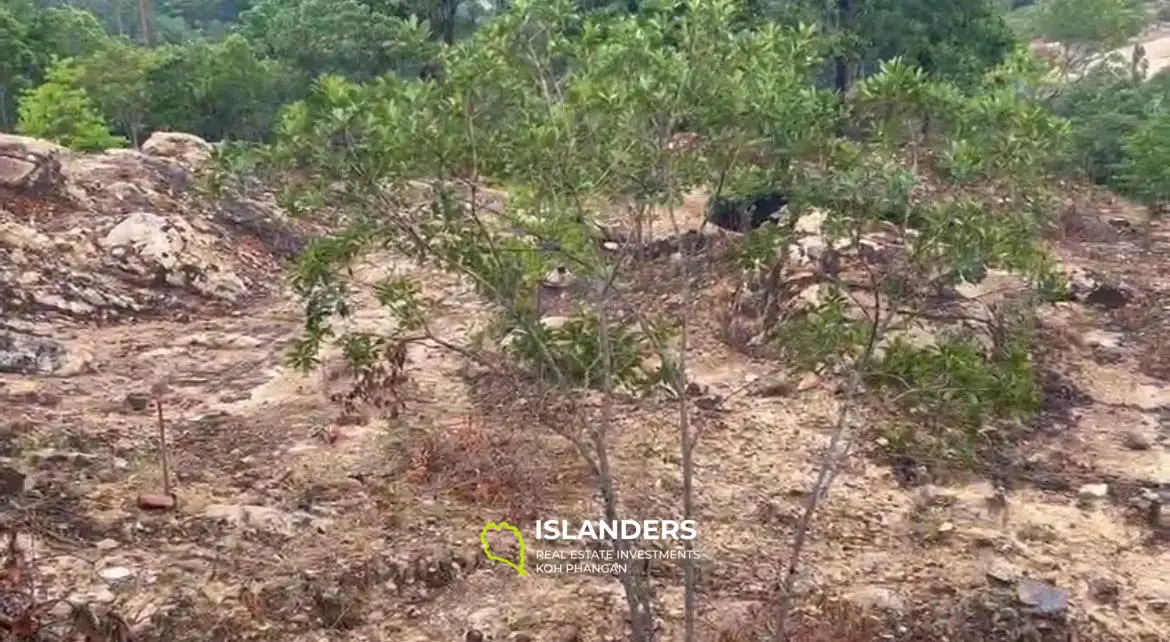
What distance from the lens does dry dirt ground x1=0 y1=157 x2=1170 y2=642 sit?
7203mm

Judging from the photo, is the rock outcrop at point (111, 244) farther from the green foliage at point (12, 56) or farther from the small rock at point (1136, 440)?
the small rock at point (1136, 440)

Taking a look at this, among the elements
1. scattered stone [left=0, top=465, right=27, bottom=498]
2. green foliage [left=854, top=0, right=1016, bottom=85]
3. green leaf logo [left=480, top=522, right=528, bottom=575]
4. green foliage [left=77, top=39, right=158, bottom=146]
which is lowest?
green leaf logo [left=480, top=522, right=528, bottom=575]

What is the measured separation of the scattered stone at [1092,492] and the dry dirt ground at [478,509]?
33 millimetres

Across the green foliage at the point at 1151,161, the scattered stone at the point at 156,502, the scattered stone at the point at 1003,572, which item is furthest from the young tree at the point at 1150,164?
the scattered stone at the point at 156,502

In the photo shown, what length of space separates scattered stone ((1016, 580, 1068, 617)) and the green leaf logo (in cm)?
330

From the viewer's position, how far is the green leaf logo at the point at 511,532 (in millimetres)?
7770

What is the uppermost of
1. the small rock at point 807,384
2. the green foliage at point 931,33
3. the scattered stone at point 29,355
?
the green foliage at point 931,33

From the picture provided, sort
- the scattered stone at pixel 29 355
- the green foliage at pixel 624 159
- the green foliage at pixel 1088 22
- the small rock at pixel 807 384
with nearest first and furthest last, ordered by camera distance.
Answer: the green foliage at pixel 624 159
the scattered stone at pixel 29 355
the small rock at pixel 807 384
the green foliage at pixel 1088 22

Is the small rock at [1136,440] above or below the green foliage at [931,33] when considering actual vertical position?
below

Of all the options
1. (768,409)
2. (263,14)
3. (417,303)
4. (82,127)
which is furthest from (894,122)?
(263,14)

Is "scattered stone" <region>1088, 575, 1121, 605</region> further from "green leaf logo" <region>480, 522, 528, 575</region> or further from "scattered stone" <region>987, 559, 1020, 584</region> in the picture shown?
"green leaf logo" <region>480, 522, 528, 575</region>

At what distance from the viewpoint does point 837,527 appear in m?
8.44

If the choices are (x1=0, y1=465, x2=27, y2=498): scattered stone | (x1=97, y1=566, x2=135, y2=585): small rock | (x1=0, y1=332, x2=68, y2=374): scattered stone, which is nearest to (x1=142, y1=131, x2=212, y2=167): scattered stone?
(x1=0, y1=332, x2=68, y2=374): scattered stone

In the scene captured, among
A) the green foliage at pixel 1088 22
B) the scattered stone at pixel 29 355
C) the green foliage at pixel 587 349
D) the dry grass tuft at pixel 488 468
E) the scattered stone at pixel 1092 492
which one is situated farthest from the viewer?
the green foliage at pixel 1088 22
